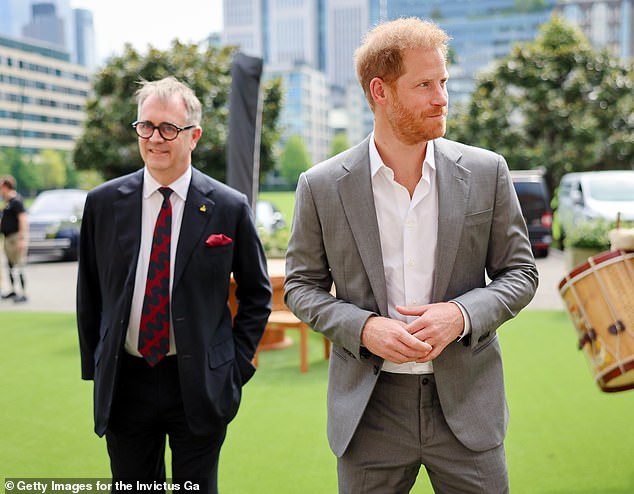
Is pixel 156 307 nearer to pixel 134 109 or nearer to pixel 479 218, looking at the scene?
pixel 479 218

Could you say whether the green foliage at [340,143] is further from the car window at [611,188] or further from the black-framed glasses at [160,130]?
the black-framed glasses at [160,130]

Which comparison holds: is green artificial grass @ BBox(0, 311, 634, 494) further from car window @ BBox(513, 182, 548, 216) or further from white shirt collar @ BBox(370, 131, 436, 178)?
car window @ BBox(513, 182, 548, 216)

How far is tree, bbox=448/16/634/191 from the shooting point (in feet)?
74.1

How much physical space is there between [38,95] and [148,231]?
71559 mm

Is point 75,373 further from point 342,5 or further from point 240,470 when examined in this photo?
point 342,5

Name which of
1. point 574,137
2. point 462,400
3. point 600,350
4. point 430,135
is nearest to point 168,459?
point 600,350

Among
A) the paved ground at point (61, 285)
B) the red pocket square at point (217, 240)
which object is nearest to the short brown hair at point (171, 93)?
the red pocket square at point (217, 240)

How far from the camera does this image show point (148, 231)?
2607mm

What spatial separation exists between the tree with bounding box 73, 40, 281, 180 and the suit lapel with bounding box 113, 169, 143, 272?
59.3 feet

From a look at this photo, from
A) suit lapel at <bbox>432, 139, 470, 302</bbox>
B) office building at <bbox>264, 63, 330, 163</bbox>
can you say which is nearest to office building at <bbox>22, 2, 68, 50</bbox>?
office building at <bbox>264, 63, 330, 163</bbox>

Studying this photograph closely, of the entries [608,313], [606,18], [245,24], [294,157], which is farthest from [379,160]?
[245,24]

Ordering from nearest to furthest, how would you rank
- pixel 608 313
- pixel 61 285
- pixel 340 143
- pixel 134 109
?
pixel 608 313 → pixel 61 285 → pixel 134 109 → pixel 340 143

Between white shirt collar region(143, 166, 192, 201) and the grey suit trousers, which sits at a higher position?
white shirt collar region(143, 166, 192, 201)

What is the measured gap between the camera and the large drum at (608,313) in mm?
3035
